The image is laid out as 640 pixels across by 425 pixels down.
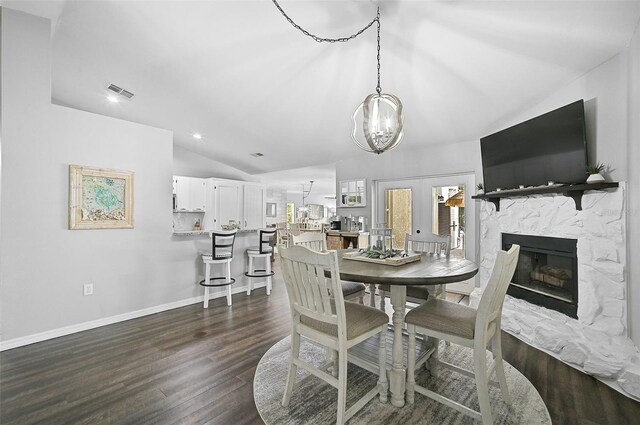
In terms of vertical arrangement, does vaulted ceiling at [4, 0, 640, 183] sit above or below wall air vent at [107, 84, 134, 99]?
below

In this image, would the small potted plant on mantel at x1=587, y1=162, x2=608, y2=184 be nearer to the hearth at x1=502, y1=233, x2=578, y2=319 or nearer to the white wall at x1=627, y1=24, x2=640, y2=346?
the white wall at x1=627, y1=24, x2=640, y2=346

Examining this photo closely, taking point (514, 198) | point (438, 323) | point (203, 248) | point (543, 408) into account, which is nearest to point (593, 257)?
point (514, 198)

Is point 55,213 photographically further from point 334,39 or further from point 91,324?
point 334,39

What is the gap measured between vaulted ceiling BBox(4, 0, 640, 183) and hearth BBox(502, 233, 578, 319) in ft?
5.12

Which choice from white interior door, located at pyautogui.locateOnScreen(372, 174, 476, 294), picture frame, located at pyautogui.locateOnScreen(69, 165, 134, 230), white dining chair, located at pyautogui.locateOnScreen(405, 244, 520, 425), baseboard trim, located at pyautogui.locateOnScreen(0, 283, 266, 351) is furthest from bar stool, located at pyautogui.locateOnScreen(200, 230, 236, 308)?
white interior door, located at pyautogui.locateOnScreen(372, 174, 476, 294)

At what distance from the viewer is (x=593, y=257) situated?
237cm

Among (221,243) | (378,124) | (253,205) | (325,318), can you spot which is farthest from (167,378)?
(253,205)

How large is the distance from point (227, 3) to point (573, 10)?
2.54m

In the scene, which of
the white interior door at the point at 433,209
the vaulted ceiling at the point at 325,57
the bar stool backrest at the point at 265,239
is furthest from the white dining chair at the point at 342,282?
the white interior door at the point at 433,209

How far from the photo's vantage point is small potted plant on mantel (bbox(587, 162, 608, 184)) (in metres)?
2.26

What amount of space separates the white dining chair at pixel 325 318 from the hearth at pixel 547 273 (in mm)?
1948

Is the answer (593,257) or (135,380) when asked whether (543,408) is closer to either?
(593,257)

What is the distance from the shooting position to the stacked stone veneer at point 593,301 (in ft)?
7.00

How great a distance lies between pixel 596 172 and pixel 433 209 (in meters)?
2.61
